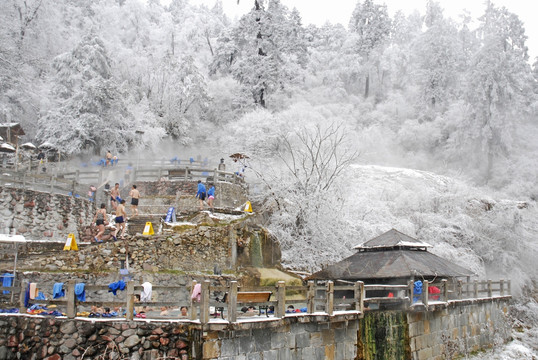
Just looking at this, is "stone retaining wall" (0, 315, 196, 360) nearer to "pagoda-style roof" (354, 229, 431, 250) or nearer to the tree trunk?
"pagoda-style roof" (354, 229, 431, 250)

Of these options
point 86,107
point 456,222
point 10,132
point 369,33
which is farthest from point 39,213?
point 369,33

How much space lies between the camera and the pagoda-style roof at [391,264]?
16.5 m

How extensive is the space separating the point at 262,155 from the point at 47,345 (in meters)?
23.7

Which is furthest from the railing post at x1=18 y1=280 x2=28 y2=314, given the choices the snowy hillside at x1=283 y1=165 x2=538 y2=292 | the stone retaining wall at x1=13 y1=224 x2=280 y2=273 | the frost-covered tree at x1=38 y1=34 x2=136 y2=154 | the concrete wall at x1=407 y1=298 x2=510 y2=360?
the frost-covered tree at x1=38 y1=34 x2=136 y2=154

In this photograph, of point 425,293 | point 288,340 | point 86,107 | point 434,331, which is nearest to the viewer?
point 288,340

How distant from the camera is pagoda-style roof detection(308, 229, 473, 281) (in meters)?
16.5

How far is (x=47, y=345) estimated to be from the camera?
10.8 meters

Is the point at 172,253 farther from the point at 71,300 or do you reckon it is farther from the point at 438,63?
the point at 438,63

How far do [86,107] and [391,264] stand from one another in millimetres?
23143

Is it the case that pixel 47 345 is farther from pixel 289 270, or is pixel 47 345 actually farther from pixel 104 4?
pixel 104 4

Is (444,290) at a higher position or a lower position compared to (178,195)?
lower

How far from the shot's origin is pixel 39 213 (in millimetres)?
20500

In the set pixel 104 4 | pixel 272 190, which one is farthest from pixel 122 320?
pixel 104 4

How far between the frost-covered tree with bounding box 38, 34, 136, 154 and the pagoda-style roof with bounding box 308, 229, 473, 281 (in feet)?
65.2
